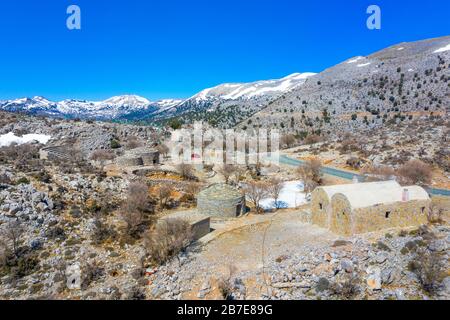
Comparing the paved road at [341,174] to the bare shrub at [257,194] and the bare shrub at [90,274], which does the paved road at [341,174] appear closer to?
the bare shrub at [257,194]

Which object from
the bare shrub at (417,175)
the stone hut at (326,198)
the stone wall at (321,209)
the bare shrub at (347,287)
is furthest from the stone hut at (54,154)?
the bare shrub at (417,175)

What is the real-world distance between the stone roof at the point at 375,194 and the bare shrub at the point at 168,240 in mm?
9950

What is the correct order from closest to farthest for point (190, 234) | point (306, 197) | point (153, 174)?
point (190, 234), point (306, 197), point (153, 174)

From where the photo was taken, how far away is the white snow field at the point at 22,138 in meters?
53.3

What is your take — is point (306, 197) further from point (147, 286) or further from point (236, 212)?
point (147, 286)

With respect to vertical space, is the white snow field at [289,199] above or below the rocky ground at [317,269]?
above

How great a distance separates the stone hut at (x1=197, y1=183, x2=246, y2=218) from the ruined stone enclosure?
8446 millimetres

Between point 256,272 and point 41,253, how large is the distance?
43.1 ft

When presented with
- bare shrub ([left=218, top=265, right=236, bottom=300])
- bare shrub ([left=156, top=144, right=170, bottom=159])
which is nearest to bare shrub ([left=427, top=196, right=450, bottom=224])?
bare shrub ([left=218, top=265, right=236, bottom=300])

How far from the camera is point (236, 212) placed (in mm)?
26891

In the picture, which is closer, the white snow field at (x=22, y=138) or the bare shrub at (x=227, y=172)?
the bare shrub at (x=227, y=172)

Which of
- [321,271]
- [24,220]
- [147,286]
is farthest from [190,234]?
[24,220]

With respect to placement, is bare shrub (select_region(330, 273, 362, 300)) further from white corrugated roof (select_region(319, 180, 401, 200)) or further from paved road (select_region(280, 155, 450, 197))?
paved road (select_region(280, 155, 450, 197))
